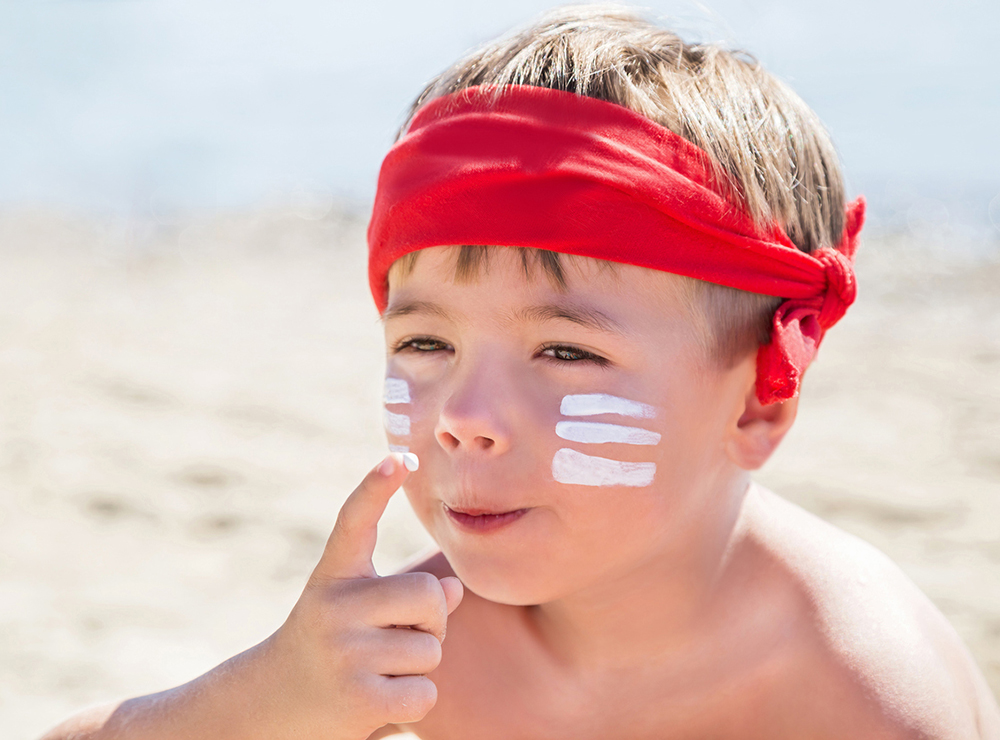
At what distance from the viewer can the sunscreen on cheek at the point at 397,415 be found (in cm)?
205

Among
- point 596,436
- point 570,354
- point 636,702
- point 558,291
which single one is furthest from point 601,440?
point 636,702

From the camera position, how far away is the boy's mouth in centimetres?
188

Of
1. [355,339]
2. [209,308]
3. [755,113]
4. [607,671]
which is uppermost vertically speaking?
[209,308]

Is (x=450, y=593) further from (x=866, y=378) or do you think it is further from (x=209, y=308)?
(x=209, y=308)

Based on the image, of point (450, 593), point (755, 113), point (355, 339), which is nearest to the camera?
point (450, 593)

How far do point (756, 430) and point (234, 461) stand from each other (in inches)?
130

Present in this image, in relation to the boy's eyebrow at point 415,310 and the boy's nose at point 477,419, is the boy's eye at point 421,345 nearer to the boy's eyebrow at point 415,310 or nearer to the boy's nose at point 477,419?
the boy's eyebrow at point 415,310

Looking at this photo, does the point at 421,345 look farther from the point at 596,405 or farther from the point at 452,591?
the point at 452,591

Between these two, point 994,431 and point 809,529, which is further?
point 994,431

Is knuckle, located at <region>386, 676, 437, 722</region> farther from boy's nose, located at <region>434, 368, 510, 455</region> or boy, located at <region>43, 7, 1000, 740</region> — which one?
boy's nose, located at <region>434, 368, 510, 455</region>

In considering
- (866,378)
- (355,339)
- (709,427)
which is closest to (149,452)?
(355,339)

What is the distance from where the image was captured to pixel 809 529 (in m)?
2.42

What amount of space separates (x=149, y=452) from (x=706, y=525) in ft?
11.3

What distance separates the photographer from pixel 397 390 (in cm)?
208
